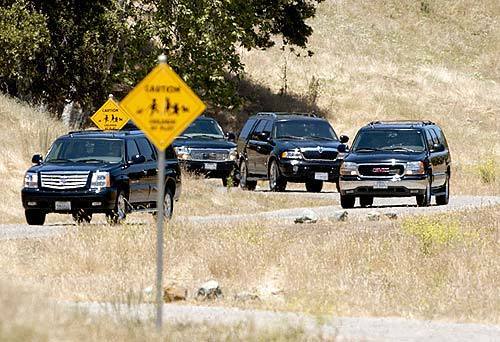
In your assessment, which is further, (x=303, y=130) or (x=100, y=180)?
(x=303, y=130)

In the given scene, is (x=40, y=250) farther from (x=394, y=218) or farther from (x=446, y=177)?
(x=446, y=177)

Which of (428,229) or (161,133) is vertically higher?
(161,133)

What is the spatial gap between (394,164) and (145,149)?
5707 millimetres

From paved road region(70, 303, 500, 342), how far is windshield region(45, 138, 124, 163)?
11100mm

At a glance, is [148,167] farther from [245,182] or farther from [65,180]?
[245,182]

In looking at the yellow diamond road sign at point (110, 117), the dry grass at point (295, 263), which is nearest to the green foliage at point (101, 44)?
the yellow diamond road sign at point (110, 117)

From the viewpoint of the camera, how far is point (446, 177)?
3334 centimetres

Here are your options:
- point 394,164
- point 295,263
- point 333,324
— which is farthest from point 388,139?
point 333,324

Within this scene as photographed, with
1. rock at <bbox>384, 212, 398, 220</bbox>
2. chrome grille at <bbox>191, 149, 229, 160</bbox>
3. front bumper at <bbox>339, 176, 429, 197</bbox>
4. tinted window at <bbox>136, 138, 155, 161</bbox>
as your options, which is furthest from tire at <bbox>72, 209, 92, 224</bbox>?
chrome grille at <bbox>191, 149, 229, 160</bbox>

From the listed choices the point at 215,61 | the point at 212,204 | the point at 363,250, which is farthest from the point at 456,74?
the point at 363,250

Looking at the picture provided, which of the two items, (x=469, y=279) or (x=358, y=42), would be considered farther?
(x=358, y=42)

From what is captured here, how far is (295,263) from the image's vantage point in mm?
20625

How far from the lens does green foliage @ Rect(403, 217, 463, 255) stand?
861 inches

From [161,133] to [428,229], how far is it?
9.04m
